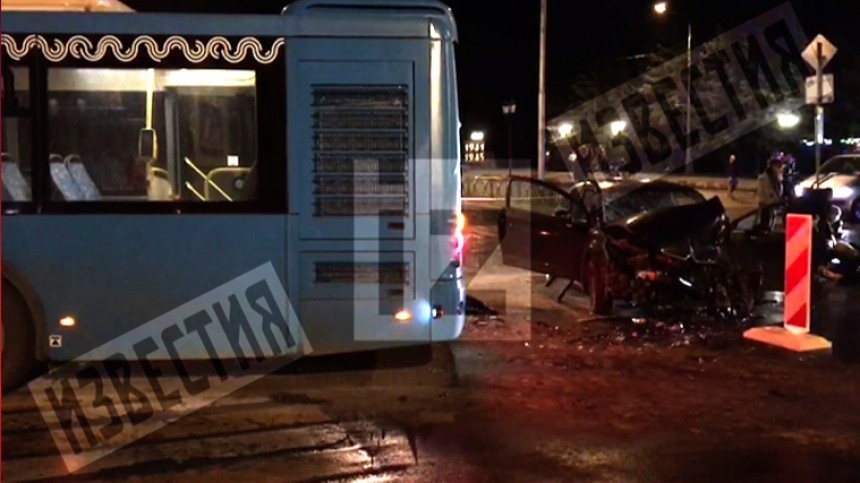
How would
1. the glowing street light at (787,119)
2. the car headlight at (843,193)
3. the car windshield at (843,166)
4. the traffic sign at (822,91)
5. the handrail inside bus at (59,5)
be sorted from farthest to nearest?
the glowing street light at (787,119), the car windshield at (843,166), the car headlight at (843,193), the traffic sign at (822,91), the handrail inside bus at (59,5)

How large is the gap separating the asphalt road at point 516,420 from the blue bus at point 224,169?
0.70m

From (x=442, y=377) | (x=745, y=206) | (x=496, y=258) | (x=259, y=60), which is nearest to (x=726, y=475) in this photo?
(x=442, y=377)

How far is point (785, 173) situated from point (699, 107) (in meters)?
21.1

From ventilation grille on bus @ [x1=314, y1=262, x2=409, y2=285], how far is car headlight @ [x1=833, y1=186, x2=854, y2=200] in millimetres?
18416

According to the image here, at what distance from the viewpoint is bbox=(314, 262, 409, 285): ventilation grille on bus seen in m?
8.11

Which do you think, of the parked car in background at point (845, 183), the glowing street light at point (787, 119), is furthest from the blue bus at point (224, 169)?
the glowing street light at point (787, 119)

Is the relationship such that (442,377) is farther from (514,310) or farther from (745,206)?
(745,206)

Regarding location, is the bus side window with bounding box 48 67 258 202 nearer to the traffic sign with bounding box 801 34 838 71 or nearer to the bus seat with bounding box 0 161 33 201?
the bus seat with bounding box 0 161 33 201

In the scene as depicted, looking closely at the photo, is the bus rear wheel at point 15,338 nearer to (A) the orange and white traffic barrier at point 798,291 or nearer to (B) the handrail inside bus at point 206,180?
(B) the handrail inside bus at point 206,180

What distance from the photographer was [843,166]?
1027 inches

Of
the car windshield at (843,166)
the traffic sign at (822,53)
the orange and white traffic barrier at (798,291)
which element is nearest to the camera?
the orange and white traffic barrier at (798,291)

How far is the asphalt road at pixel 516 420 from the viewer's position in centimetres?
646

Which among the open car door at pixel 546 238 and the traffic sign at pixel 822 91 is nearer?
the open car door at pixel 546 238


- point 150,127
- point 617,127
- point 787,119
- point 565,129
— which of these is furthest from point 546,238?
point 565,129
